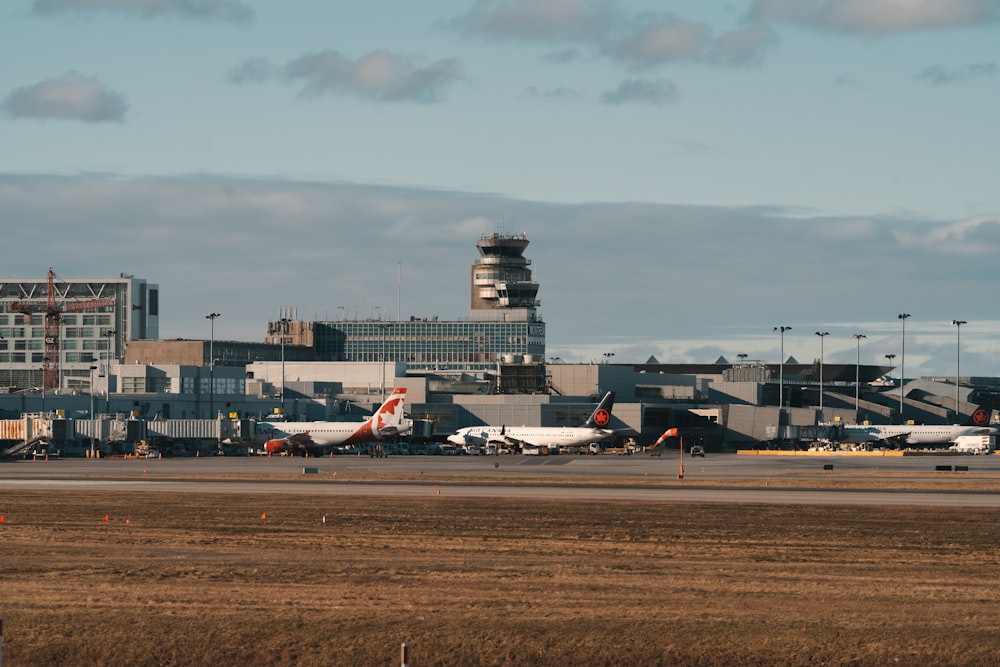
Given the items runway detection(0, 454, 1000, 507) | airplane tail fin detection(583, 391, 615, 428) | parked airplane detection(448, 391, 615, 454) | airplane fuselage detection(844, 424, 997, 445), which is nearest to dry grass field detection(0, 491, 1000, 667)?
runway detection(0, 454, 1000, 507)

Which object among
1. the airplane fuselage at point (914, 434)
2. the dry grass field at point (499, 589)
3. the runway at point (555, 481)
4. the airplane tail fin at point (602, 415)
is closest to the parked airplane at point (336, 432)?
the runway at point (555, 481)

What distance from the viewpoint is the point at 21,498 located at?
215 feet

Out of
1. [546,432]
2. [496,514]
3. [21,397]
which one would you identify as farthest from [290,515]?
[21,397]

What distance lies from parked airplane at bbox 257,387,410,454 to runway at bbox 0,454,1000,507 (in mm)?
23709

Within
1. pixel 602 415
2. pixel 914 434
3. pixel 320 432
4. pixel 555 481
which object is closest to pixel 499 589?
pixel 555 481

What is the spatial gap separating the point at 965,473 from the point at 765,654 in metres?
81.8

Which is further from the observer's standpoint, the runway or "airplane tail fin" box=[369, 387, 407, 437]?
"airplane tail fin" box=[369, 387, 407, 437]

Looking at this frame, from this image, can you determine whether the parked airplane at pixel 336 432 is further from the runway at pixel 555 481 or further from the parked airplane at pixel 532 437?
the runway at pixel 555 481

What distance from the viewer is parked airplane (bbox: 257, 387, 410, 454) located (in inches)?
5650

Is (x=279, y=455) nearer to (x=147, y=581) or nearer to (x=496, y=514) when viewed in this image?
(x=496, y=514)

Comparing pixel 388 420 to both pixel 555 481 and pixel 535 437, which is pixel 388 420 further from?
pixel 555 481

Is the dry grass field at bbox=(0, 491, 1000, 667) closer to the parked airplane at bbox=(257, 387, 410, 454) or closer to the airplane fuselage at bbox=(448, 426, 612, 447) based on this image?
the parked airplane at bbox=(257, 387, 410, 454)

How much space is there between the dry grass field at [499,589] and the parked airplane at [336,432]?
87.4 meters

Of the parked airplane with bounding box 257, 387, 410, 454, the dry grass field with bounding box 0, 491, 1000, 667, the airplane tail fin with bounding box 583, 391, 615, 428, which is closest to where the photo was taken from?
the dry grass field with bounding box 0, 491, 1000, 667
